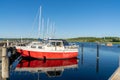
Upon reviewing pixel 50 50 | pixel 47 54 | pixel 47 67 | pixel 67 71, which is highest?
pixel 50 50

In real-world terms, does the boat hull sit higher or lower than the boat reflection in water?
higher

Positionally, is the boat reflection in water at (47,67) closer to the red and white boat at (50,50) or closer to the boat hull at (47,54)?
the boat hull at (47,54)

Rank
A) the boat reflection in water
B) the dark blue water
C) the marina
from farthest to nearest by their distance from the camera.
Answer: the boat reflection in water < the marina < the dark blue water

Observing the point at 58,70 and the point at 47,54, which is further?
the point at 47,54

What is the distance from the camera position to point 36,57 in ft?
155

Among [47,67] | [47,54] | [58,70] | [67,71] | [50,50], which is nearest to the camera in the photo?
[67,71]

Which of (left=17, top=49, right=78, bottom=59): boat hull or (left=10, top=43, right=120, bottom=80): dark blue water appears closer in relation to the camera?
(left=10, top=43, right=120, bottom=80): dark blue water

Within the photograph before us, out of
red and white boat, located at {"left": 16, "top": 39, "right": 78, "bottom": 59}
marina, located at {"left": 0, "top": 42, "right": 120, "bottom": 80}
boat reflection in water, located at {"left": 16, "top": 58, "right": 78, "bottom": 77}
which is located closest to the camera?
marina, located at {"left": 0, "top": 42, "right": 120, "bottom": 80}

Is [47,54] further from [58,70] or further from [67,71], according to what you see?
[67,71]

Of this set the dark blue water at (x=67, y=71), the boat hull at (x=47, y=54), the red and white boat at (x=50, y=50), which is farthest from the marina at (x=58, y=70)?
the red and white boat at (x=50, y=50)

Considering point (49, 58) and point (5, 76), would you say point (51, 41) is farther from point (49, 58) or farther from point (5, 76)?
point (5, 76)

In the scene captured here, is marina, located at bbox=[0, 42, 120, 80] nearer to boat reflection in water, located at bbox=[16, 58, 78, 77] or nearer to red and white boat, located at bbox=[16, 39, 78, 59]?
boat reflection in water, located at bbox=[16, 58, 78, 77]

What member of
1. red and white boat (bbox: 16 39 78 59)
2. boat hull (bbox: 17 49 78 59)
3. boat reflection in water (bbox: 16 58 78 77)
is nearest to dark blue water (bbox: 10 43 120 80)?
boat reflection in water (bbox: 16 58 78 77)

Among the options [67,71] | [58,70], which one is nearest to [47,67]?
[58,70]
